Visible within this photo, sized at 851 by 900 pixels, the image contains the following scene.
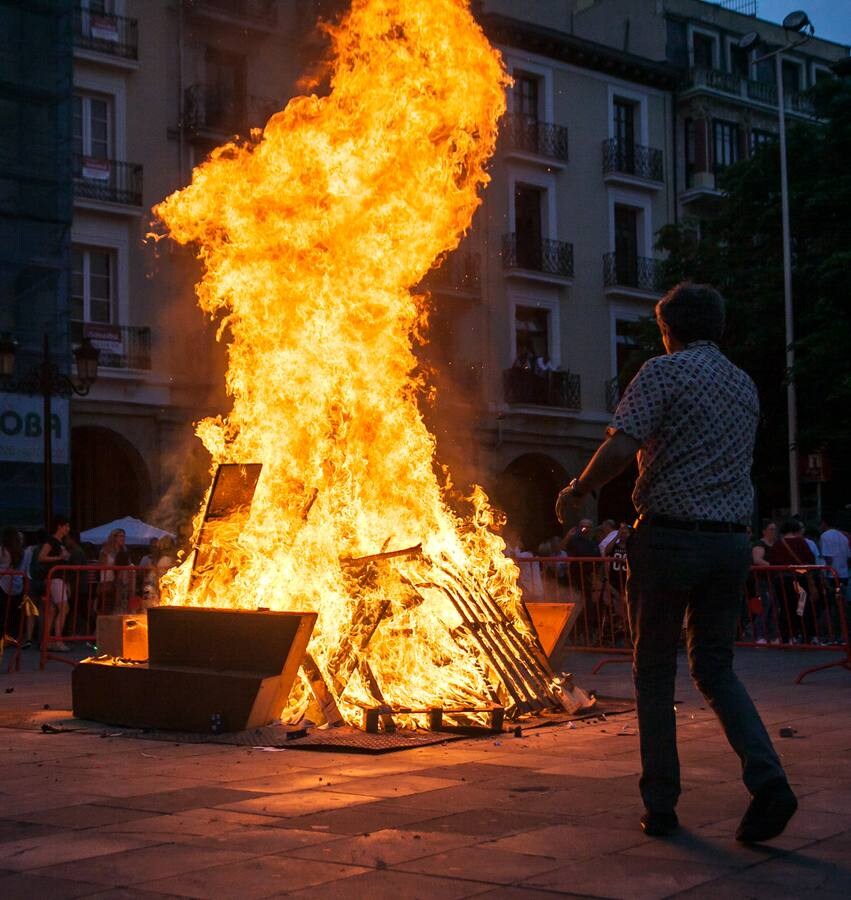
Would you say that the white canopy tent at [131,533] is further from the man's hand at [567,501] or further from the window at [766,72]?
the window at [766,72]

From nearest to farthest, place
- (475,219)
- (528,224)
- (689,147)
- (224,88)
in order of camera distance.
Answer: (224,88) → (475,219) → (528,224) → (689,147)

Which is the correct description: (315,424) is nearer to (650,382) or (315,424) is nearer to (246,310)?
(246,310)

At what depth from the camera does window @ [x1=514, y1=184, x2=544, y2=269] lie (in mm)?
33688

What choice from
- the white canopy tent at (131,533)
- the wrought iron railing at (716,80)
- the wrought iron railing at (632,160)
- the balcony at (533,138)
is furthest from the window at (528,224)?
the white canopy tent at (131,533)

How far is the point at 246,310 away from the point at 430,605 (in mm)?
2794

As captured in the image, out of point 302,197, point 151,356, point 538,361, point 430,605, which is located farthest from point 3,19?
point 430,605

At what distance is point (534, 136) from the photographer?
112ft

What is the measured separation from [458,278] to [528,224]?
326 cm

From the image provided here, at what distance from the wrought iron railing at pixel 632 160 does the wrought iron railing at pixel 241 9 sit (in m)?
10.0

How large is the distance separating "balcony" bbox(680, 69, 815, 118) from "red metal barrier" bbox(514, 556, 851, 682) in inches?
975

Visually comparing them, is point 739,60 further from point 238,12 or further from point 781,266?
point 238,12

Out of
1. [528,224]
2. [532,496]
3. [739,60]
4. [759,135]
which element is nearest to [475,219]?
[528,224]

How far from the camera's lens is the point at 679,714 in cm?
930

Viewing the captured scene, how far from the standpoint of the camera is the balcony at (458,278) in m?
31.5
